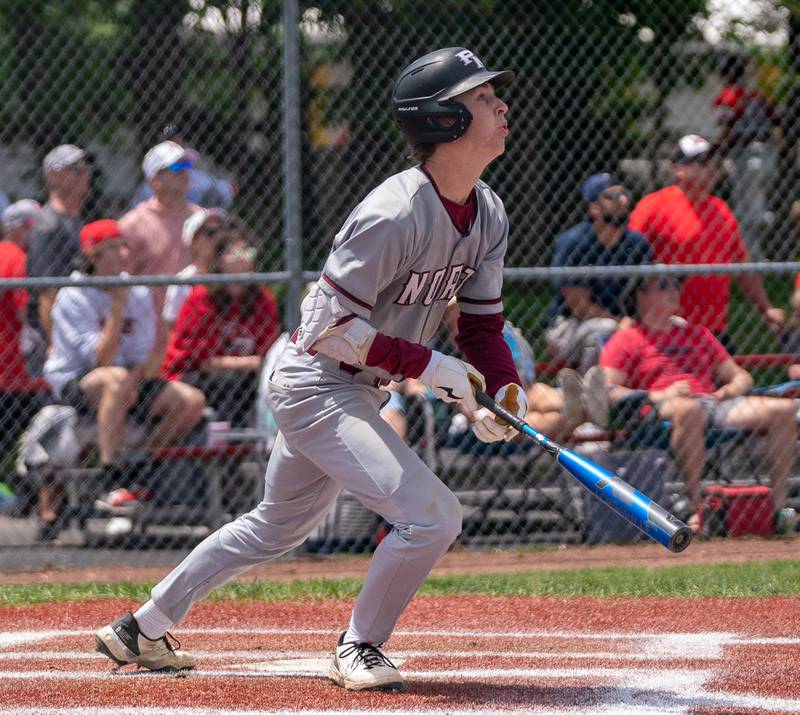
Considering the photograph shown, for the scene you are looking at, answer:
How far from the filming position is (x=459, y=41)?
26.2 feet

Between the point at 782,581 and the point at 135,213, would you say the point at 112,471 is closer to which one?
the point at 135,213

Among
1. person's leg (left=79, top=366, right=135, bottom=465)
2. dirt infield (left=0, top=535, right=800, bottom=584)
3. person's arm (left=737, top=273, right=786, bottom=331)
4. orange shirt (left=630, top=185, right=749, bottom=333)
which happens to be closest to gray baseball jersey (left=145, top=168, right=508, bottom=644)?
dirt infield (left=0, top=535, right=800, bottom=584)

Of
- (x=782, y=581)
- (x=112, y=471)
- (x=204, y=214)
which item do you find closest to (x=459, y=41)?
(x=204, y=214)

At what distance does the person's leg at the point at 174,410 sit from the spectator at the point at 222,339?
166 mm

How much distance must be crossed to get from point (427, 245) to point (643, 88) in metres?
6.25

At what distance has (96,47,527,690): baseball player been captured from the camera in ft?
12.6

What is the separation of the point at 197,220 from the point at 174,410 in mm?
1071

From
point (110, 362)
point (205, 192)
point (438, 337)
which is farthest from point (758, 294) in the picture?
point (110, 362)

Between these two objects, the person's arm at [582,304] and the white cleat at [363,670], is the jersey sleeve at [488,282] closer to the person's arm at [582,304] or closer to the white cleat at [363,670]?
the white cleat at [363,670]

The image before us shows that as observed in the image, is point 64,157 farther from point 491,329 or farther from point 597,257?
point 491,329

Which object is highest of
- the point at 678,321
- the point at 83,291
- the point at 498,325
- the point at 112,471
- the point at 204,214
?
the point at 498,325

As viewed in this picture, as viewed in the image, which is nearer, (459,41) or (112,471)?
(112,471)

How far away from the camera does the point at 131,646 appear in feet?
13.9

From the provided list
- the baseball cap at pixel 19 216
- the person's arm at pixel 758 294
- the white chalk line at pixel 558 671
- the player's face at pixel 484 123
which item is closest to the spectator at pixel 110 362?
the baseball cap at pixel 19 216
